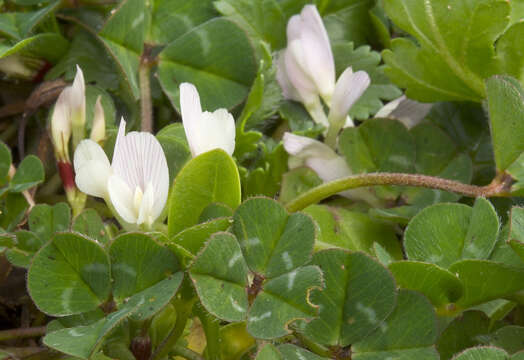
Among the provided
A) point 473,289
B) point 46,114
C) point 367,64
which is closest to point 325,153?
point 367,64

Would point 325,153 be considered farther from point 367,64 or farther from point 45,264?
point 45,264

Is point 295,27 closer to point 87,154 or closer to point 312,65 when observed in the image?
point 312,65

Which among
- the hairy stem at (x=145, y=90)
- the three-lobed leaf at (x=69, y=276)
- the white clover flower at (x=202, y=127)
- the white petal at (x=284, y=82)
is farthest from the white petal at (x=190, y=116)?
the white petal at (x=284, y=82)

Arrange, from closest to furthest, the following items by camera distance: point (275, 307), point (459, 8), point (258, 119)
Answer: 1. point (275, 307)
2. point (459, 8)
3. point (258, 119)

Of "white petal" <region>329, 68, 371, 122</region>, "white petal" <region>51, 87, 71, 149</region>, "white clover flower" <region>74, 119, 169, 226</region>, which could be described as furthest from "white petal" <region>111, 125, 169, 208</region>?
"white petal" <region>329, 68, 371, 122</region>

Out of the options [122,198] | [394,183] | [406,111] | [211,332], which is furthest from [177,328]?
[406,111]

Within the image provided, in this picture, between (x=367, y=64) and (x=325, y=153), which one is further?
(x=367, y=64)
